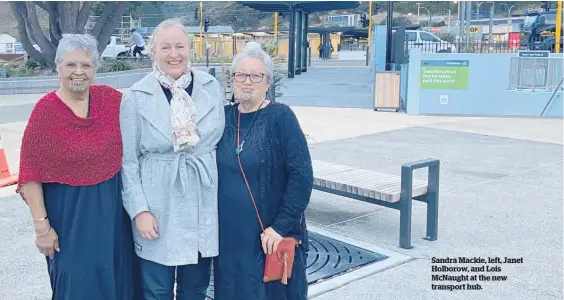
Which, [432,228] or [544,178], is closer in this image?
[432,228]

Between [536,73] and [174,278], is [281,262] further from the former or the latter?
[536,73]

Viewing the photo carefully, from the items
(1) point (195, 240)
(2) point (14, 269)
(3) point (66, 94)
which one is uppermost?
(3) point (66, 94)

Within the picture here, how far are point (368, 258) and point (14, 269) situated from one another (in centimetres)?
252

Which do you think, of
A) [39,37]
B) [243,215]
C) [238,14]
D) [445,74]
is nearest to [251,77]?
[243,215]

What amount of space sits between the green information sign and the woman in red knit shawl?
11.7m

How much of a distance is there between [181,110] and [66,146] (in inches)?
19.1

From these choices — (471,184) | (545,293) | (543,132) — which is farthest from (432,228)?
(543,132)

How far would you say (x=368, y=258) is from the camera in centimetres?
486

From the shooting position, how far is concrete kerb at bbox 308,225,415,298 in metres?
4.21

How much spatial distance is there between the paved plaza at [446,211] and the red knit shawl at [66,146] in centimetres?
173

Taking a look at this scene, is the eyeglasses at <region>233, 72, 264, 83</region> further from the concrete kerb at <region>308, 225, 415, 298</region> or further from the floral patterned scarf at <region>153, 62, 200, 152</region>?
the concrete kerb at <region>308, 225, 415, 298</region>

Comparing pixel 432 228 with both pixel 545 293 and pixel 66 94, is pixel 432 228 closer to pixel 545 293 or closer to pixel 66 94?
pixel 545 293

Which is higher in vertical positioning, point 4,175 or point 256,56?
point 256,56

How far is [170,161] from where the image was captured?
2.78m
